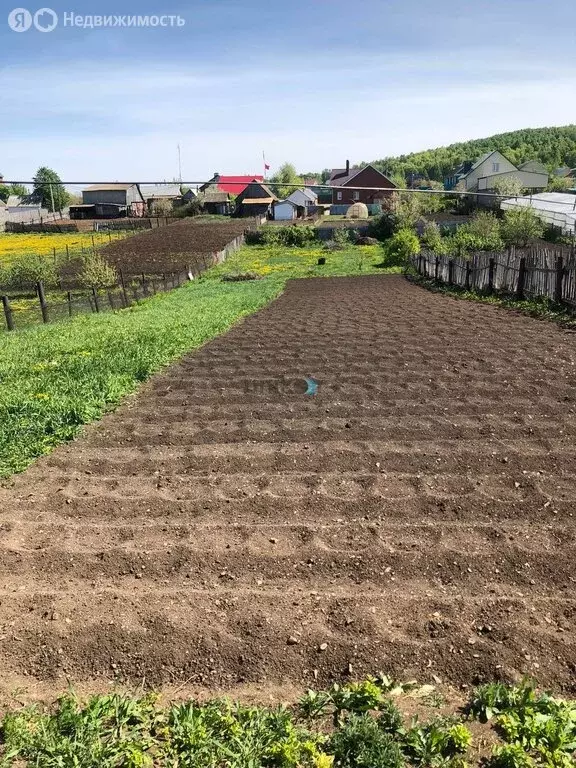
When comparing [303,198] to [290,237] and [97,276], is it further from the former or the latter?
[97,276]

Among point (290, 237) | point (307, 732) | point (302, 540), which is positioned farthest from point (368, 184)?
point (307, 732)

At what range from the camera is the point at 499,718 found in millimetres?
2916

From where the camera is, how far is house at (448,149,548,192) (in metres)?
75.1

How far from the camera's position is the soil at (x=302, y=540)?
3412mm

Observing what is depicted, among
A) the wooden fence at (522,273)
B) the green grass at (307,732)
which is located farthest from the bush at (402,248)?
the green grass at (307,732)

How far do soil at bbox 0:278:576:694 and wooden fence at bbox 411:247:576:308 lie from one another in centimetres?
727

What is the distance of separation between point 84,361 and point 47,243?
55.2 m

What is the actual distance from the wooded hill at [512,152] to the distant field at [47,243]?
88744 millimetres

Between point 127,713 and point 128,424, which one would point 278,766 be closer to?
point 127,713

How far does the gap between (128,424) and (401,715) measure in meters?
5.28

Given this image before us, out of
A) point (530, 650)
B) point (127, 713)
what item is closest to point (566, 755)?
point (530, 650)

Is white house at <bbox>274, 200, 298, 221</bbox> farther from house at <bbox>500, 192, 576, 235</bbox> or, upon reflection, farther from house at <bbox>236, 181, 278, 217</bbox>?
house at <bbox>500, 192, 576, 235</bbox>

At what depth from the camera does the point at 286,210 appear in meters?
73.9

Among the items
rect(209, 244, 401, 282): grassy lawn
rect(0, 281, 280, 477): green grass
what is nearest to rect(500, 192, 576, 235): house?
rect(209, 244, 401, 282): grassy lawn
